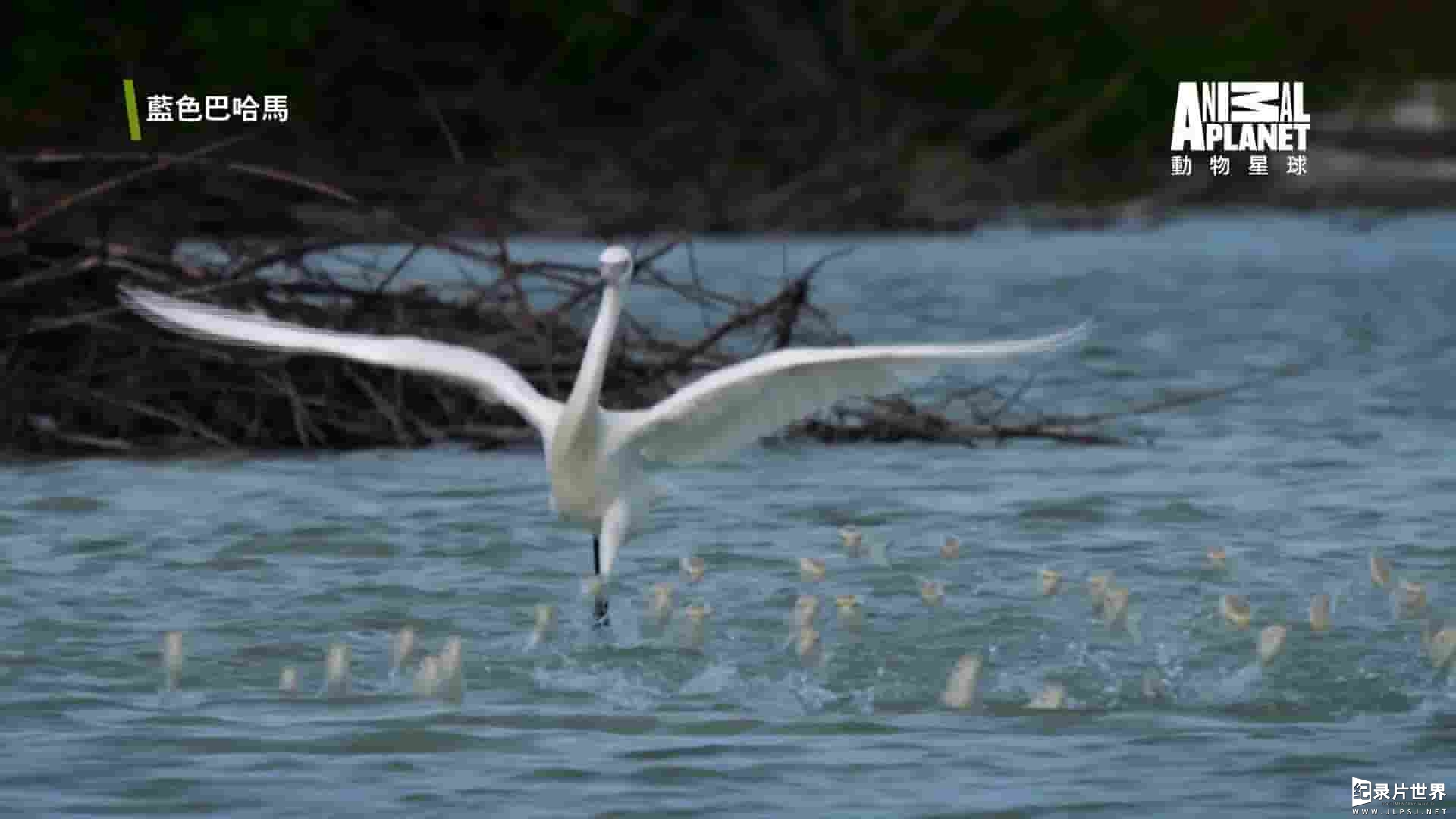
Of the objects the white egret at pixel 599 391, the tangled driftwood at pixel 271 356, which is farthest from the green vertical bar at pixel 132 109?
the white egret at pixel 599 391

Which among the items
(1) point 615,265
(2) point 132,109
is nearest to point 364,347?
(1) point 615,265

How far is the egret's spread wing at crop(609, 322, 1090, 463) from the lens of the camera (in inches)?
310

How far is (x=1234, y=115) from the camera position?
30.1 meters

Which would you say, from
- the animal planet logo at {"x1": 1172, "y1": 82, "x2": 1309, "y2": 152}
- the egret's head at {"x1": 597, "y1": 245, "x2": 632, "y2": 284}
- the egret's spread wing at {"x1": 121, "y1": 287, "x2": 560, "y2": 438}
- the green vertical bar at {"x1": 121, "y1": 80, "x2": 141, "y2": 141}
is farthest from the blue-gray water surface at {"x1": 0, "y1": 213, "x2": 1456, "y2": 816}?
the animal planet logo at {"x1": 1172, "y1": 82, "x2": 1309, "y2": 152}

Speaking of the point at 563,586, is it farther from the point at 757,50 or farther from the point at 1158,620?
the point at 757,50

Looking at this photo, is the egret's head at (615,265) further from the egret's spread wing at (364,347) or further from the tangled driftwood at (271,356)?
the tangled driftwood at (271,356)

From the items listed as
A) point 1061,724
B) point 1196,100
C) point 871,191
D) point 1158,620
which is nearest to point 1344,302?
point 871,191

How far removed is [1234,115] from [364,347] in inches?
884

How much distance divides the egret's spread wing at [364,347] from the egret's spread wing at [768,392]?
0.28 m

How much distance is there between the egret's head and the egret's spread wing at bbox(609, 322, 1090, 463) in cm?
38

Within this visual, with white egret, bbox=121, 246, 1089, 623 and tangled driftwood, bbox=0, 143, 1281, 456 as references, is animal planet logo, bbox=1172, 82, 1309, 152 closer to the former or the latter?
tangled driftwood, bbox=0, 143, 1281, 456

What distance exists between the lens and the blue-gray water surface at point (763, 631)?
6684 mm

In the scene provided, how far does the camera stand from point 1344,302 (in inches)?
914

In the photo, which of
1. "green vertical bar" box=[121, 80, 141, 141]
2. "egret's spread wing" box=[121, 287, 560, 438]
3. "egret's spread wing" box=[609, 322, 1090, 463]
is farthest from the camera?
"green vertical bar" box=[121, 80, 141, 141]
